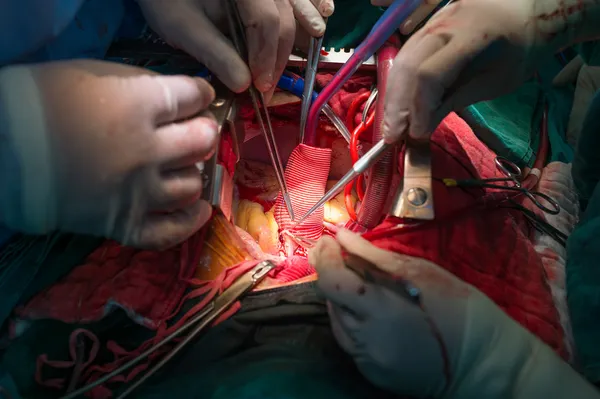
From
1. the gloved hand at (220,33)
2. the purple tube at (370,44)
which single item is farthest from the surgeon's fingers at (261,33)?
the purple tube at (370,44)

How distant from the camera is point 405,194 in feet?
3.24

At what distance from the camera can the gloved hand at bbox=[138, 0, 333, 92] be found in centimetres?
113

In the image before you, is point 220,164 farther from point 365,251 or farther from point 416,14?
point 416,14

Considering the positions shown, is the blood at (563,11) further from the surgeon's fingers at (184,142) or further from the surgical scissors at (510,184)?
the surgeon's fingers at (184,142)

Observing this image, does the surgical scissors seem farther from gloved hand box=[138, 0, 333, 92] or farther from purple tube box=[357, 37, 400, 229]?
gloved hand box=[138, 0, 333, 92]

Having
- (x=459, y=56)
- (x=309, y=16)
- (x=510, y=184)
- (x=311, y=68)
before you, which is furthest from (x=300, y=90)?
(x=510, y=184)

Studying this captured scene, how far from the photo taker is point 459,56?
967mm

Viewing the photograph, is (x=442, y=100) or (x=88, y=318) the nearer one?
(x=88, y=318)

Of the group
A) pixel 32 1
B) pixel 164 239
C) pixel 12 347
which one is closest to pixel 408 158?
pixel 164 239

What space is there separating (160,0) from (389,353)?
107 cm

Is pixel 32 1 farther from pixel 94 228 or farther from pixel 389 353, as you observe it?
pixel 389 353

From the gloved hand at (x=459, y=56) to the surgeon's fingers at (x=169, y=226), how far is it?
510 mm

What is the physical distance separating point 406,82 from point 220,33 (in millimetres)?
532

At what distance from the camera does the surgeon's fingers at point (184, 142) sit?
0.83m
